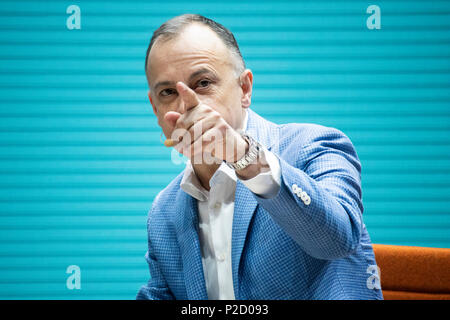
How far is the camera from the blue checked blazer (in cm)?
102

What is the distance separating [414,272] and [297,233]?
126 centimetres

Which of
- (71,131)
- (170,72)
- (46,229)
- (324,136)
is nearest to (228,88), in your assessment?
Result: (170,72)

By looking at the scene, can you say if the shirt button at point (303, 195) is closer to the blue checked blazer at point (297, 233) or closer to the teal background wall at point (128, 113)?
the blue checked blazer at point (297, 233)

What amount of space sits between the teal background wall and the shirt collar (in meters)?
2.02

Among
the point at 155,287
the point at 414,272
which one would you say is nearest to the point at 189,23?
the point at 155,287

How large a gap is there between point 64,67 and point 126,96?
23.5 inches

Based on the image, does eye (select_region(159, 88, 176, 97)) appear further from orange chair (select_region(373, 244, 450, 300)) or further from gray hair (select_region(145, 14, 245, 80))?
orange chair (select_region(373, 244, 450, 300))

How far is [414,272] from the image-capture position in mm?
1989

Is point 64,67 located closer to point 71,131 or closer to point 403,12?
point 71,131

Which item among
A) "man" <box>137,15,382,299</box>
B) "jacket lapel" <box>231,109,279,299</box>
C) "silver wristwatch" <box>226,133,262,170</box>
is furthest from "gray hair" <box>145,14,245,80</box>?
"silver wristwatch" <box>226,133,262,170</box>

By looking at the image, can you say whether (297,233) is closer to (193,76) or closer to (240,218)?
(240,218)

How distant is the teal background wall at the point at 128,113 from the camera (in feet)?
11.6
